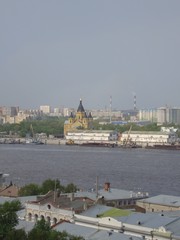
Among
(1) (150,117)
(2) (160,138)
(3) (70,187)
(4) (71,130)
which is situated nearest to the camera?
(3) (70,187)

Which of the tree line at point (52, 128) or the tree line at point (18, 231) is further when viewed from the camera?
the tree line at point (52, 128)

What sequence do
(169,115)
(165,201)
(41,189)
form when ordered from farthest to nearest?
1. (169,115)
2. (41,189)
3. (165,201)

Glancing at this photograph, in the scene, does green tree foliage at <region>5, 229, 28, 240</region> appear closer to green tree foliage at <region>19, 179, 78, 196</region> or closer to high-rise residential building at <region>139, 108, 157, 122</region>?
green tree foliage at <region>19, 179, 78, 196</region>

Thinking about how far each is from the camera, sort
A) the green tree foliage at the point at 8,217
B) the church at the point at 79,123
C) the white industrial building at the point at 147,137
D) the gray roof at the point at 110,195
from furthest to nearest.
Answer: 1. the church at the point at 79,123
2. the white industrial building at the point at 147,137
3. the gray roof at the point at 110,195
4. the green tree foliage at the point at 8,217

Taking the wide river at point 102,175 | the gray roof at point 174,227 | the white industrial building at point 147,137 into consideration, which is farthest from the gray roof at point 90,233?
the white industrial building at point 147,137

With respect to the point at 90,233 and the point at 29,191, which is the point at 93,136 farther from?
the point at 90,233

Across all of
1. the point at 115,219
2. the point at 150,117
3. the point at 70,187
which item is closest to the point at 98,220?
the point at 115,219

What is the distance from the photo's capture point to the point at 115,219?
9250mm

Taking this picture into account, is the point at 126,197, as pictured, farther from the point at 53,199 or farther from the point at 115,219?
the point at 115,219

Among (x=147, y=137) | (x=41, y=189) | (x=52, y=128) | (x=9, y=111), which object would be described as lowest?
(x=41, y=189)

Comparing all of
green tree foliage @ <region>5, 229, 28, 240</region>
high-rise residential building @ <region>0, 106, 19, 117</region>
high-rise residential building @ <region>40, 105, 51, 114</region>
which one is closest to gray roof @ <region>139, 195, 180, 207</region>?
green tree foliage @ <region>5, 229, 28, 240</region>

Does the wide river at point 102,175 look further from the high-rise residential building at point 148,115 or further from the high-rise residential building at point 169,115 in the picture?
the high-rise residential building at point 148,115

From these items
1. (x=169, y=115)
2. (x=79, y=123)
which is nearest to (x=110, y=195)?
(x=79, y=123)

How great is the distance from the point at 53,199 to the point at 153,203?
2.05 metres
